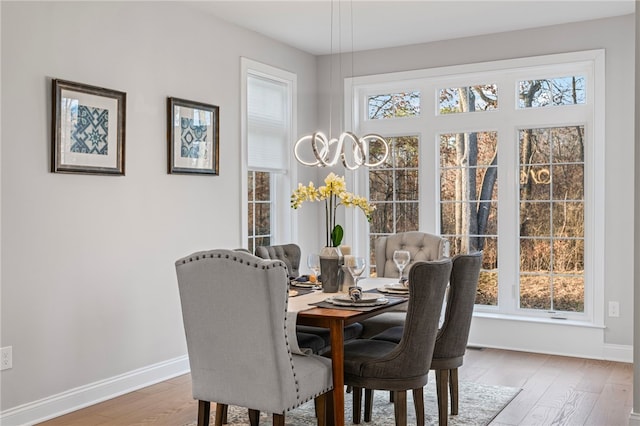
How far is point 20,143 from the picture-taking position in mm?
3494

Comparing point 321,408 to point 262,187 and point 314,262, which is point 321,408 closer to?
point 314,262

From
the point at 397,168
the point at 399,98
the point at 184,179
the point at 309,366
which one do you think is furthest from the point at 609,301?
the point at 184,179

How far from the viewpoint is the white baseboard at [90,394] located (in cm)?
352

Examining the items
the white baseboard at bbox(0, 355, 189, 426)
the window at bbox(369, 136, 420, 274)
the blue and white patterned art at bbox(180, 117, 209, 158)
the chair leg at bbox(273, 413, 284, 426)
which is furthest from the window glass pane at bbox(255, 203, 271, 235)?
the chair leg at bbox(273, 413, 284, 426)

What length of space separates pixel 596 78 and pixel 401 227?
2.11 m

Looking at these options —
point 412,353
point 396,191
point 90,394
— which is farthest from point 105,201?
point 396,191

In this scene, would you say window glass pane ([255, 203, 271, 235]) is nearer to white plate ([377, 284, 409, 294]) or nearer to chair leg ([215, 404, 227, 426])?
white plate ([377, 284, 409, 294])

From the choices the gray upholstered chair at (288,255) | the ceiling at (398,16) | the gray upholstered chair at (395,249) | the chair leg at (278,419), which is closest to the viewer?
the chair leg at (278,419)

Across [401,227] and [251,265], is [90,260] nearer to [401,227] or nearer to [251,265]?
[251,265]

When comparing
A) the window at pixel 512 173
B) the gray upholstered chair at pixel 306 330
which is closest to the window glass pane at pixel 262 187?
the window at pixel 512 173

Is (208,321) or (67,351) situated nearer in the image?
(208,321)

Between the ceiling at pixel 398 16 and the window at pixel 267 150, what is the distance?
0.40 m

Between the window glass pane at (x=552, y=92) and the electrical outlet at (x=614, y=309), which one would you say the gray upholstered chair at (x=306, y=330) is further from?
the window glass pane at (x=552, y=92)

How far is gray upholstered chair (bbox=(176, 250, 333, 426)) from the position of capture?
2705mm
